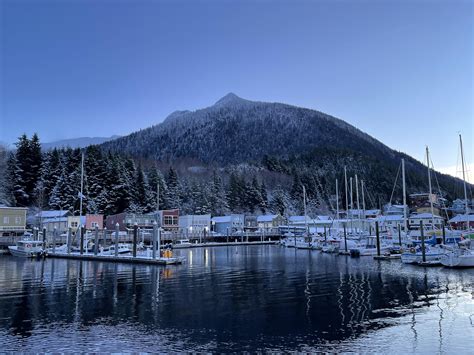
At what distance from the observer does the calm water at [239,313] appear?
15.9 metres

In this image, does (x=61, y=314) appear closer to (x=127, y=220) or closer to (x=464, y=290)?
(x=464, y=290)

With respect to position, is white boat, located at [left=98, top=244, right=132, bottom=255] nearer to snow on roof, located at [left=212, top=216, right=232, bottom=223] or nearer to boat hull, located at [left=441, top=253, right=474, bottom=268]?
boat hull, located at [left=441, top=253, right=474, bottom=268]

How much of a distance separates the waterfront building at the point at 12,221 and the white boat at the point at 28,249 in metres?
17.0

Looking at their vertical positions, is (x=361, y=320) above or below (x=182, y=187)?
below

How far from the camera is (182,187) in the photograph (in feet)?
447

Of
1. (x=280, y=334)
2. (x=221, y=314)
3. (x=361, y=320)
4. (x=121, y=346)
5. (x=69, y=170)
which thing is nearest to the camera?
(x=121, y=346)

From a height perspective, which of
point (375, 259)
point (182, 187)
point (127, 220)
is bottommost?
point (375, 259)

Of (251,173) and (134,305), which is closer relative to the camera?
(134,305)

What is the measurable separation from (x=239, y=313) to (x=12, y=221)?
76.8m

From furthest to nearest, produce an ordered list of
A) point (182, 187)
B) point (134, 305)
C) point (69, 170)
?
point (182, 187) → point (69, 170) → point (134, 305)

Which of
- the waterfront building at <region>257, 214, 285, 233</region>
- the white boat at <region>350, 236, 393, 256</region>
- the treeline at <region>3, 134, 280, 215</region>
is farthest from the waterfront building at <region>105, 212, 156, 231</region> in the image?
the white boat at <region>350, 236, 393, 256</region>

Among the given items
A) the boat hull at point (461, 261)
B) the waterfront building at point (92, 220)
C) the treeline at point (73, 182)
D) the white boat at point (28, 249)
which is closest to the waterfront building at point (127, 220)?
the waterfront building at point (92, 220)

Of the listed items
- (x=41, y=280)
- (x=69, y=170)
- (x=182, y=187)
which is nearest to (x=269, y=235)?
(x=182, y=187)

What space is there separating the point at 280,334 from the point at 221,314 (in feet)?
15.3
